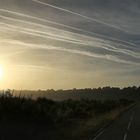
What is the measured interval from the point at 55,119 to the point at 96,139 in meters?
11.9

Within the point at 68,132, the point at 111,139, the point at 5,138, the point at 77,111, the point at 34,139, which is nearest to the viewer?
the point at 5,138

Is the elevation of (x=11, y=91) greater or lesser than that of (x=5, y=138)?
greater

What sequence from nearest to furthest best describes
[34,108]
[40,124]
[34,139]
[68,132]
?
1. [34,139]
2. [68,132]
3. [40,124]
4. [34,108]

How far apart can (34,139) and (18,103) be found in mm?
9959

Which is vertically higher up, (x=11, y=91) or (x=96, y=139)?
(x=11, y=91)

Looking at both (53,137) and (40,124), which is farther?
(40,124)

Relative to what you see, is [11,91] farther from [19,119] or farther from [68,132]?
[68,132]

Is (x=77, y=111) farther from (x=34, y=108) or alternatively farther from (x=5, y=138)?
(x=5, y=138)

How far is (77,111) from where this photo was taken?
5050cm

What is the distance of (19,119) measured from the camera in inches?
1237

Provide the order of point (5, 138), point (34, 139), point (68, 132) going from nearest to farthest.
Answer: point (5, 138) < point (34, 139) < point (68, 132)

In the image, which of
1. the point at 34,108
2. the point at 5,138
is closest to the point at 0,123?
the point at 5,138

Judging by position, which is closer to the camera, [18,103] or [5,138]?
[5,138]

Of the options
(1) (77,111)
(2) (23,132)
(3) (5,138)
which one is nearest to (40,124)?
(2) (23,132)
